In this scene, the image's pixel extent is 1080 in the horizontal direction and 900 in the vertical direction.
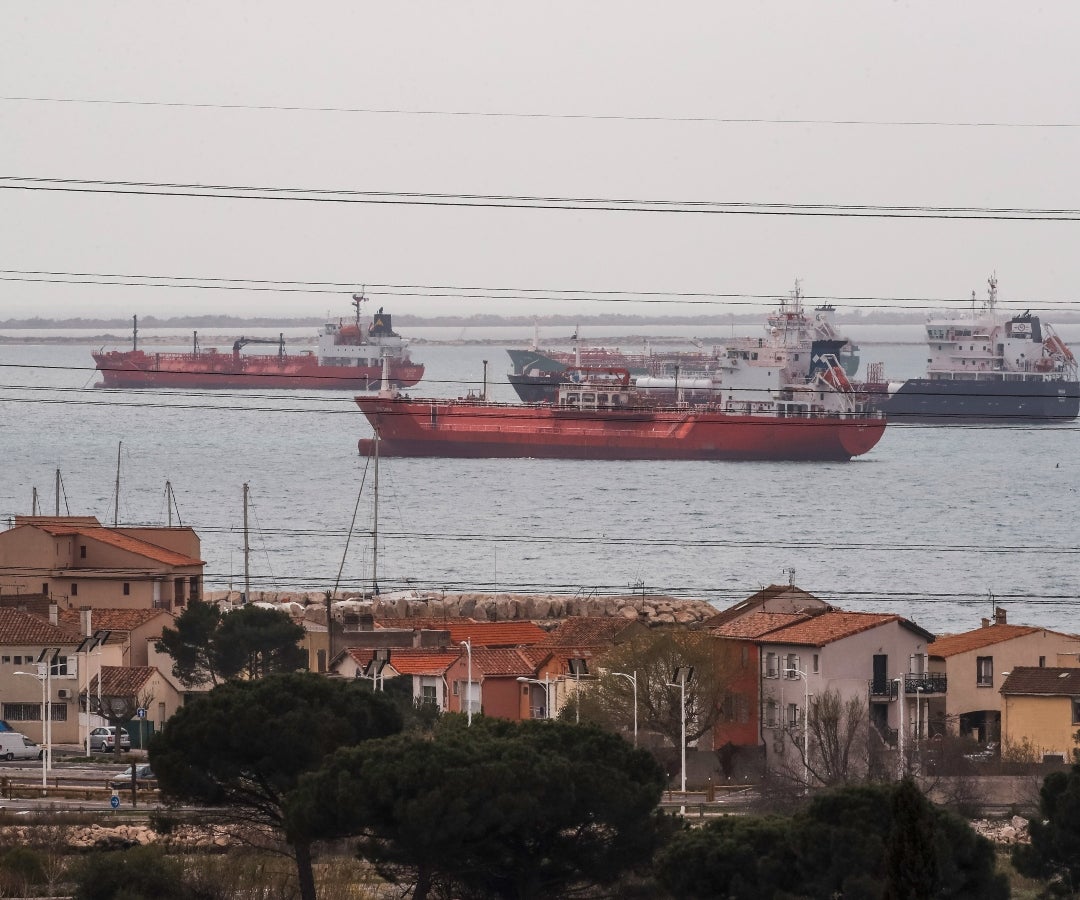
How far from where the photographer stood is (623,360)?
109 meters

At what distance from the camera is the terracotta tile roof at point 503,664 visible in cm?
1723

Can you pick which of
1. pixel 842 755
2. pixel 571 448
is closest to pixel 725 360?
pixel 571 448

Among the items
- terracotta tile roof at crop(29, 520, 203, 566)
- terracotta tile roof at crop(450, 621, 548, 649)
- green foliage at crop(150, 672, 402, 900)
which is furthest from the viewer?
terracotta tile roof at crop(29, 520, 203, 566)

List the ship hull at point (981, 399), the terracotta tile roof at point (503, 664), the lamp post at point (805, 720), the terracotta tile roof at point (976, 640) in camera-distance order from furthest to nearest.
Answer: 1. the ship hull at point (981, 399)
2. the terracotta tile roof at point (976, 640)
3. the terracotta tile roof at point (503, 664)
4. the lamp post at point (805, 720)

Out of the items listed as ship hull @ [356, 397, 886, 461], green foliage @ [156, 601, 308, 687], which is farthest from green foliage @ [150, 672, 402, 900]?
ship hull @ [356, 397, 886, 461]

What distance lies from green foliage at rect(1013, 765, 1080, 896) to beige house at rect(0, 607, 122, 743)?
1032 cm

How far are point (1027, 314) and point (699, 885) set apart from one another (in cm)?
7794

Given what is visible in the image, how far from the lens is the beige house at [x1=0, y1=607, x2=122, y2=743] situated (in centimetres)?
1775

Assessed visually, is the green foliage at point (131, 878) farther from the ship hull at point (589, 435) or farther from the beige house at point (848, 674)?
the ship hull at point (589, 435)

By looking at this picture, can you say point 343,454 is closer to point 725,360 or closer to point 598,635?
point 725,360

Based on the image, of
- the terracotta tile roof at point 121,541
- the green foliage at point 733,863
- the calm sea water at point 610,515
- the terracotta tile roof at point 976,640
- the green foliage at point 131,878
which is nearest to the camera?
the green foliage at point 733,863

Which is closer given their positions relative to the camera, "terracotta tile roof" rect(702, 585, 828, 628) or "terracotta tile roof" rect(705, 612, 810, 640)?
"terracotta tile roof" rect(705, 612, 810, 640)

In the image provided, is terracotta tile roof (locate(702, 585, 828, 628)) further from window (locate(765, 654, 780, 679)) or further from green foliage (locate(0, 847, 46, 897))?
green foliage (locate(0, 847, 46, 897))

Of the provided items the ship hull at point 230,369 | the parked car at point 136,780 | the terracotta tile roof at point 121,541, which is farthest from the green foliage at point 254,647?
the ship hull at point 230,369
